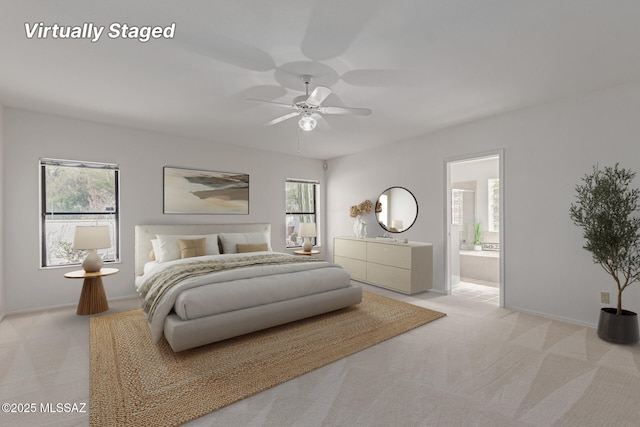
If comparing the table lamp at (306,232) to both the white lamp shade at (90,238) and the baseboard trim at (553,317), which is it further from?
the baseboard trim at (553,317)

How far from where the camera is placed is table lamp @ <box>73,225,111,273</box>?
3.54 metres

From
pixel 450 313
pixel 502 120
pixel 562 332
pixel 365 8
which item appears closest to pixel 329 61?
pixel 365 8

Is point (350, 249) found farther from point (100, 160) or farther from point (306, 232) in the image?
point (100, 160)

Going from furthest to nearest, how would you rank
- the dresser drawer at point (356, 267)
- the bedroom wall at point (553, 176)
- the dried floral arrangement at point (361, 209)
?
the dried floral arrangement at point (361, 209)
the dresser drawer at point (356, 267)
the bedroom wall at point (553, 176)

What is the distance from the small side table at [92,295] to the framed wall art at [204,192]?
1.40m

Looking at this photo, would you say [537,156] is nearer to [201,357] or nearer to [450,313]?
[450,313]

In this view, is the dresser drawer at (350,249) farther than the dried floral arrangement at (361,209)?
No

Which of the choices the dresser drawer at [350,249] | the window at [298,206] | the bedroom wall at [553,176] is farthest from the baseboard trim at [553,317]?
the window at [298,206]

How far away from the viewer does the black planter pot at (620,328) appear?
9.11 ft

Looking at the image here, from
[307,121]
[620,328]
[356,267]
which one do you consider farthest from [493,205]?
[307,121]

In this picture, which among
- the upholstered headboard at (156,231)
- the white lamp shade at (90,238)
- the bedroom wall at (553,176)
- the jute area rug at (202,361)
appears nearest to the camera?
the jute area rug at (202,361)

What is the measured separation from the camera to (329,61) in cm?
255

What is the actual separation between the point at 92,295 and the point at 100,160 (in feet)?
6.12

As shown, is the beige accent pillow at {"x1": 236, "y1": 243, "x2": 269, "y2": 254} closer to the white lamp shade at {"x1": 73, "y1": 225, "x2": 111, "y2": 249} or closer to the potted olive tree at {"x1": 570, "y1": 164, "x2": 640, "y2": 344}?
the white lamp shade at {"x1": 73, "y1": 225, "x2": 111, "y2": 249}
